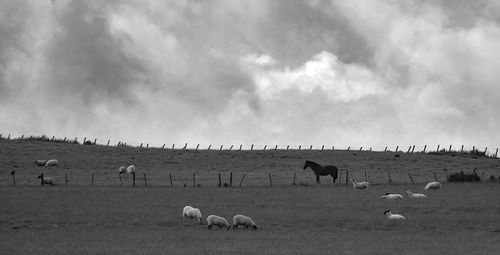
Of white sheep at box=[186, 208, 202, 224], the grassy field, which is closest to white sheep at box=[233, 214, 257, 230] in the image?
the grassy field

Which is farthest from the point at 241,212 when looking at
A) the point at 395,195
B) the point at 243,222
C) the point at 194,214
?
the point at 395,195

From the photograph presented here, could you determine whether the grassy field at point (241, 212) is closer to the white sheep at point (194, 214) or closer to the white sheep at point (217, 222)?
the white sheep at point (194, 214)

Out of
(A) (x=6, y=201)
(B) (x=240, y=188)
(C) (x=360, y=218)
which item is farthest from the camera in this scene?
(B) (x=240, y=188)

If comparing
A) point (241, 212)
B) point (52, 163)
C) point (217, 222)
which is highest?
point (52, 163)

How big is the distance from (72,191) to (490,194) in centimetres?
2549

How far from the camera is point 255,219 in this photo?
37188 millimetres

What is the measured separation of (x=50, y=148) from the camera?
296ft

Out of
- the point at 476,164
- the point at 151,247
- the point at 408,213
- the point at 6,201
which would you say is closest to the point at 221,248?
the point at 151,247

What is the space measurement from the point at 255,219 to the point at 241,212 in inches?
117

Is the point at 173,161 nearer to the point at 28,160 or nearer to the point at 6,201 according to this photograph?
the point at 28,160

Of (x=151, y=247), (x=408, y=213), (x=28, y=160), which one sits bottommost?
(x=151, y=247)

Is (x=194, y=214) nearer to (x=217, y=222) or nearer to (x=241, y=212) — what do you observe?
(x=217, y=222)

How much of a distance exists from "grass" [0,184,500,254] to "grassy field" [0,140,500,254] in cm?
5

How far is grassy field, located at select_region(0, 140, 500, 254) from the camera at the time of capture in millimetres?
27922
